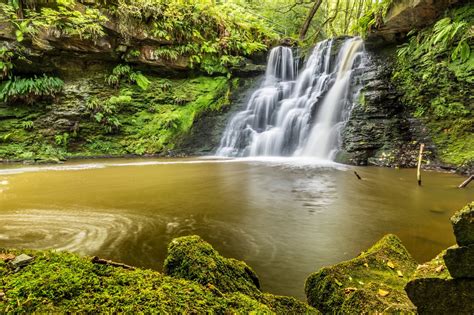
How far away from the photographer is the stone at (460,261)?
1284mm

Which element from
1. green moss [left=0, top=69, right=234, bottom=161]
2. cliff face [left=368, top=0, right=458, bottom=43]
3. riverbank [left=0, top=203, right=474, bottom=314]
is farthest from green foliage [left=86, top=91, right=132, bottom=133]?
riverbank [left=0, top=203, right=474, bottom=314]

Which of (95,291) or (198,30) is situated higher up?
(198,30)

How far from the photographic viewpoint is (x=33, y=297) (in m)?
0.98

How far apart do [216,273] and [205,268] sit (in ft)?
0.23

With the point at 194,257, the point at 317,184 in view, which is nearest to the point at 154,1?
the point at 317,184

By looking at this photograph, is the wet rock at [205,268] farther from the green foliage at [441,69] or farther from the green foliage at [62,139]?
the green foliage at [62,139]

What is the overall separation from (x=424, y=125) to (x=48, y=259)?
999cm

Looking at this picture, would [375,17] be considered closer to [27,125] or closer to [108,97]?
[108,97]

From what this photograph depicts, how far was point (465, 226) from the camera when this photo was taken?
1291mm

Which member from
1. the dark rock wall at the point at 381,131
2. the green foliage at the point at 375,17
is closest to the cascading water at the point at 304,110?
the dark rock wall at the point at 381,131

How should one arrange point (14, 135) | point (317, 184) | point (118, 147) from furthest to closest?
1. point (118, 147)
2. point (14, 135)
3. point (317, 184)

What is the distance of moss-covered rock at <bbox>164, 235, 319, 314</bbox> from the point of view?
147 cm

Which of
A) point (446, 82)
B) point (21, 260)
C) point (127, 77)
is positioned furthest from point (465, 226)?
point (127, 77)

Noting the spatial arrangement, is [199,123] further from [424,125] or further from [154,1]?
[424,125]
